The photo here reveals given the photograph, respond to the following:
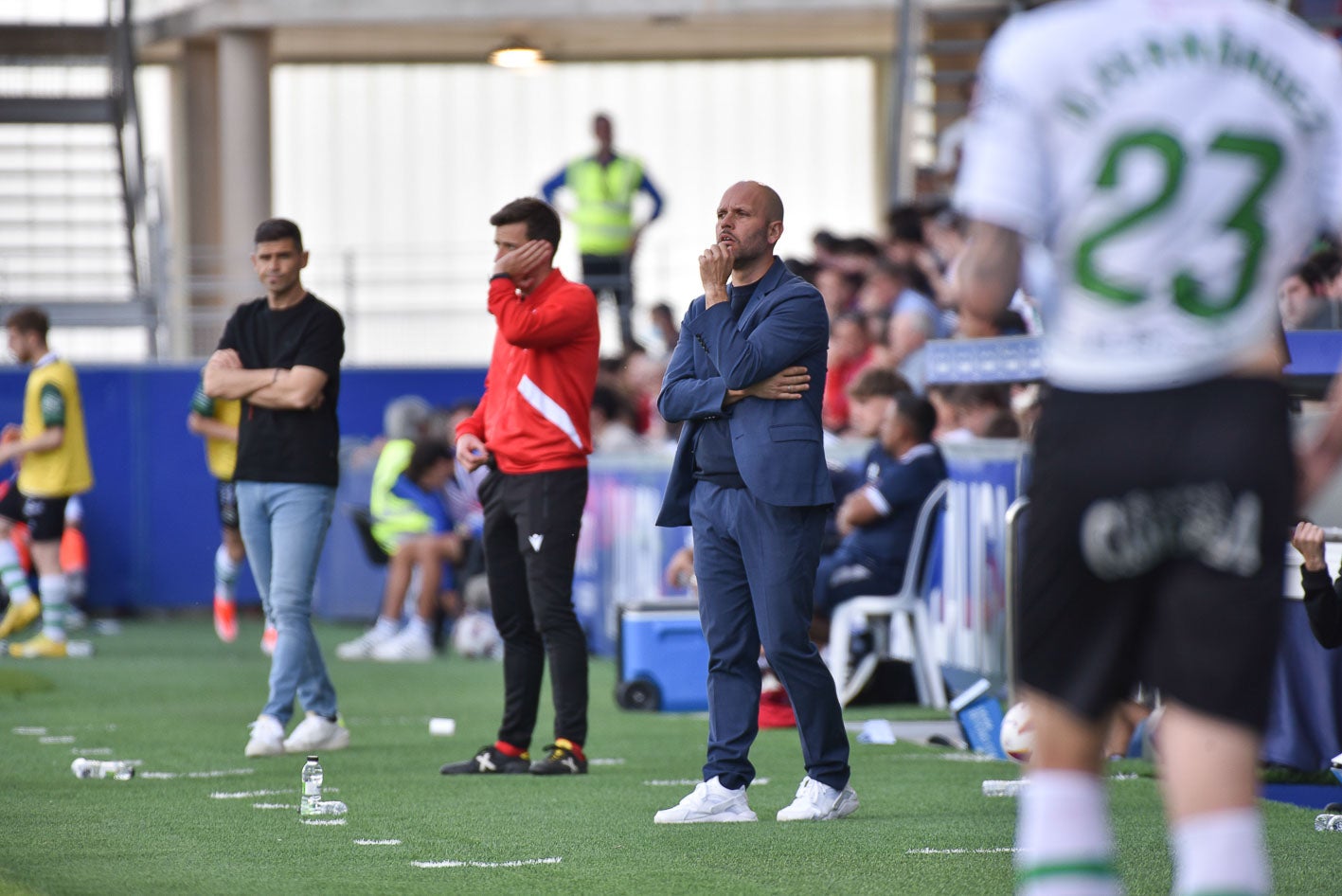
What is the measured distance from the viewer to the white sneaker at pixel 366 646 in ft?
45.2

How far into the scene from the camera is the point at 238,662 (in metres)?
13.1

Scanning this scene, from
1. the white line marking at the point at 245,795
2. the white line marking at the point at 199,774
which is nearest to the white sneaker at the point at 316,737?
the white line marking at the point at 199,774

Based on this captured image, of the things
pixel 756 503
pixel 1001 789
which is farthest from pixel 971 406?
pixel 756 503

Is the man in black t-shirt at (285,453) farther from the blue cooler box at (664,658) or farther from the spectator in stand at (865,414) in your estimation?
the spectator in stand at (865,414)

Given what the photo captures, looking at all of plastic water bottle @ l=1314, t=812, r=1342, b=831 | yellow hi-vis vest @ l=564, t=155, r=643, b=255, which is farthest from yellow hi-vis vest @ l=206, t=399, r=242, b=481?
plastic water bottle @ l=1314, t=812, r=1342, b=831

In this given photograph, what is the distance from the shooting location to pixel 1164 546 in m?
2.73

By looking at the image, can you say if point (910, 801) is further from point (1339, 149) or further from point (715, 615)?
point (1339, 149)

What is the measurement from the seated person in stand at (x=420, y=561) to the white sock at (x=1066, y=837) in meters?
11.1

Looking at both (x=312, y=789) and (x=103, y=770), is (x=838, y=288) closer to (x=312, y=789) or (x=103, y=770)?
(x=103, y=770)

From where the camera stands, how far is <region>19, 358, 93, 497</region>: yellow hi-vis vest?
13.0 meters

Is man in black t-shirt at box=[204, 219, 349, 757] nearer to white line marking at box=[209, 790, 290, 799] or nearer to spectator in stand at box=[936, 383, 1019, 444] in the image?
white line marking at box=[209, 790, 290, 799]

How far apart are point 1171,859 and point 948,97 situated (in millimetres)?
17472

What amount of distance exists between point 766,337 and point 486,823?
168cm

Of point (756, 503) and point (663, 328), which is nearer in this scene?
point (756, 503)
